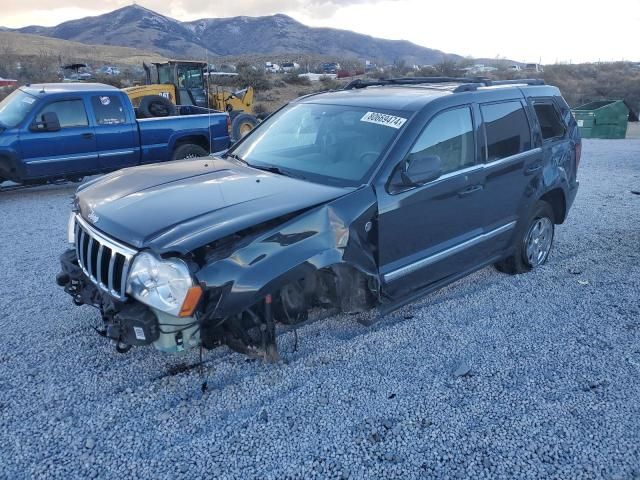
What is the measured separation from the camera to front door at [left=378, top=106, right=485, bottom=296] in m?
3.59

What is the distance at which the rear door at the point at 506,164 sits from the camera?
433cm

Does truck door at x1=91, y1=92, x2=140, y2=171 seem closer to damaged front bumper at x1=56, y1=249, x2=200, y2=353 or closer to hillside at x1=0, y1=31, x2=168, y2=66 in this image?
damaged front bumper at x1=56, y1=249, x2=200, y2=353

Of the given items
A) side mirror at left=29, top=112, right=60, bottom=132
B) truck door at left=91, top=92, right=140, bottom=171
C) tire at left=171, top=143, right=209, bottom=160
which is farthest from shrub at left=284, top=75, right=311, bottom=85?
side mirror at left=29, top=112, right=60, bottom=132

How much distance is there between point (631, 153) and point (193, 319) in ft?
50.0

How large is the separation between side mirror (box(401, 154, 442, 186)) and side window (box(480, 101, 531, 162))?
942 mm

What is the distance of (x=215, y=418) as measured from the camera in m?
2.96

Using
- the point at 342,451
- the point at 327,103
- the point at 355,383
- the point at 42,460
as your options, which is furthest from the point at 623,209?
the point at 42,460

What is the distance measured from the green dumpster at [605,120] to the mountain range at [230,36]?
113519mm

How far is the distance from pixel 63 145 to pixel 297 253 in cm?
693

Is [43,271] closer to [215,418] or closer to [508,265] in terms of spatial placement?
[215,418]

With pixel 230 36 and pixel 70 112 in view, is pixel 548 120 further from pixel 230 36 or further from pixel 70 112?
pixel 230 36

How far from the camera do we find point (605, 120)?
19828mm

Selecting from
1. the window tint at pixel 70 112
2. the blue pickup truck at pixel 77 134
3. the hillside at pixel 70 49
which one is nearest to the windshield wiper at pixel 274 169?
the blue pickup truck at pixel 77 134

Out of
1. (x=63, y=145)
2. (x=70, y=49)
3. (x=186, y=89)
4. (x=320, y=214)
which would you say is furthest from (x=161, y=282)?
(x=70, y=49)
